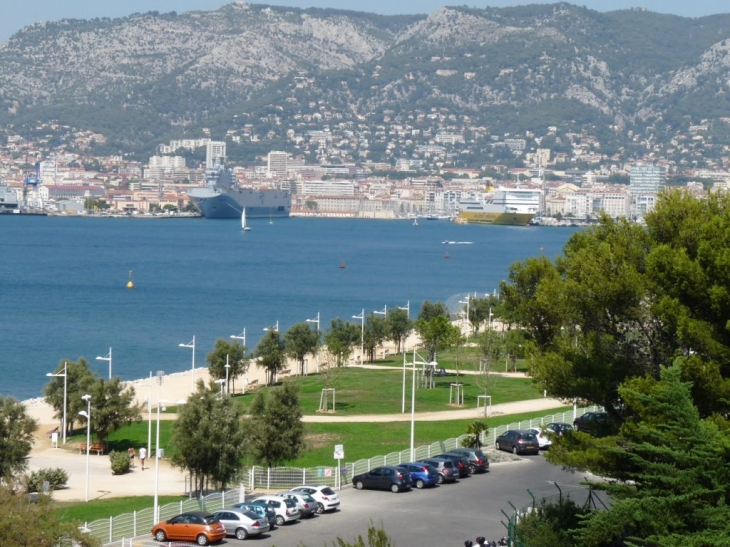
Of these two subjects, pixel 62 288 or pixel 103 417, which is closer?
pixel 103 417

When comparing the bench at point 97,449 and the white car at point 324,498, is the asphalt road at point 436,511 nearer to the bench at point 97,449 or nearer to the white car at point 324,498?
the white car at point 324,498

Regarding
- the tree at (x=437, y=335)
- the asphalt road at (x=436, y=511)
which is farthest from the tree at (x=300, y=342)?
the asphalt road at (x=436, y=511)

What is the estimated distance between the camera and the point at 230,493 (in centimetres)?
1977

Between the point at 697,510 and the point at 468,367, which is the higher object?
the point at 697,510

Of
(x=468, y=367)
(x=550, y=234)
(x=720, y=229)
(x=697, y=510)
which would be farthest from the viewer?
(x=550, y=234)

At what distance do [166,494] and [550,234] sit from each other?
15166 cm

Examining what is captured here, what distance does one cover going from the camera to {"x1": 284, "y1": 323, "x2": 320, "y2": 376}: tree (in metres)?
38.8

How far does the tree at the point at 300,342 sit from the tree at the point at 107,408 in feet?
38.5

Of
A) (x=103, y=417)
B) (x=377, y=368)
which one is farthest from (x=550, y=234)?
(x=103, y=417)

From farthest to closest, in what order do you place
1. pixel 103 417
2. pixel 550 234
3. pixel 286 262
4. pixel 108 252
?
pixel 550 234 → pixel 108 252 → pixel 286 262 → pixel 103 417

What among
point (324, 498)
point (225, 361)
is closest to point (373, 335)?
point (225, 361)

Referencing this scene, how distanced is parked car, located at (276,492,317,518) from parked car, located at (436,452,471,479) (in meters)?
3.42

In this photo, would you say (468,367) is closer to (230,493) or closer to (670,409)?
(230,493)

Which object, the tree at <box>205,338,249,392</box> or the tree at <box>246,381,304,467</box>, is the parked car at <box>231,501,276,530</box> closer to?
the tree at <box>246,381,304,467</box>
